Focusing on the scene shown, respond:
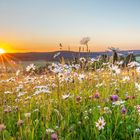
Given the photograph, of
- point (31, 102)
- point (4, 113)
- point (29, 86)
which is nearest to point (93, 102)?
point (31, 102)

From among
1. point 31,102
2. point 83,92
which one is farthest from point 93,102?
point 31,102

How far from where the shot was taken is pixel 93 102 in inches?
182

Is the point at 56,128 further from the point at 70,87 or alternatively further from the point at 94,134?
the point at 70,87

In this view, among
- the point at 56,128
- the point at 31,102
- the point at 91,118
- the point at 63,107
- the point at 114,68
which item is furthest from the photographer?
the point at 114,68

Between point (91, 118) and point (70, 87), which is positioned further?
point (70, 87)

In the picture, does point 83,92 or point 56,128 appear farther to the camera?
point 83,92

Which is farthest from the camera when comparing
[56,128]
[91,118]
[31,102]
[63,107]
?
[31,102]

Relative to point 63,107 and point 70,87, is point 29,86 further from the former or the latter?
point 63,107

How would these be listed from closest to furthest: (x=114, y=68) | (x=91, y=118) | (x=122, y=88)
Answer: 1. (x=91, y=118)
2. (x=114, y=68)
3. (x=122, y=88)

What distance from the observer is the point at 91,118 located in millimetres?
4004

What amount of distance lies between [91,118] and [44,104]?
559 millimetres

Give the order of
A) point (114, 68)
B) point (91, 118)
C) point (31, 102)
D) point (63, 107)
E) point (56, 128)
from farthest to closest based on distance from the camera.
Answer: point (114, 68) → point (31, 102) → point (63, 107) → point (91, 118) → point (56, 128)

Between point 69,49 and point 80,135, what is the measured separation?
79.9 inches

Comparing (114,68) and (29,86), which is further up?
Answer: (114,68)
